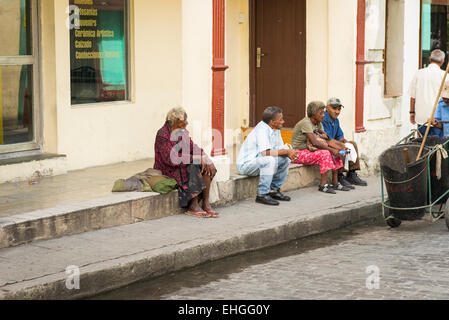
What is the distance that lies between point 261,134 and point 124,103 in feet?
7.47

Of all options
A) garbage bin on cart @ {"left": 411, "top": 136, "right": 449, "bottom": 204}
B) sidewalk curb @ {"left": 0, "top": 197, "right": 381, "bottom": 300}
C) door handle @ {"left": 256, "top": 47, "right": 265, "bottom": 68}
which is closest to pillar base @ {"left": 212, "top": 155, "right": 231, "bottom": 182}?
sidewalk curb @ {"left": 0, "top": 197, "right": 381, "bottom": 300}

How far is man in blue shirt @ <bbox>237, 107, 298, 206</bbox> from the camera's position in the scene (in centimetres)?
1118

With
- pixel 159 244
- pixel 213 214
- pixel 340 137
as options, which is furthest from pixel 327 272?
pixel 340 137

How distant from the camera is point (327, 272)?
825 centimetres

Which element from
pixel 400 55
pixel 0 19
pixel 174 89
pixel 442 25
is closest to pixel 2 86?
pixel 0 19

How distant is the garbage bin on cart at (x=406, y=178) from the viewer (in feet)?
32.2

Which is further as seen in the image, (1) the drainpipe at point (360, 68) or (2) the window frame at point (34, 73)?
(1) the drainpipe at point (360, 68)

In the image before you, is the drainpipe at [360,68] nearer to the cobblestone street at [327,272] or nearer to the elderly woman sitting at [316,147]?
the elderly woman sitting at [316,147]

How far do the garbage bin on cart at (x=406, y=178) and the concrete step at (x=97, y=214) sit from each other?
81.8 inches

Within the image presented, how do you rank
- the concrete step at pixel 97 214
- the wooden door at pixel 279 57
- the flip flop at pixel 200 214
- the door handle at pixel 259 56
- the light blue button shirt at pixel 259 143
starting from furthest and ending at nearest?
the door handle at pixel 259 56 → the wooden door at pixel 279 57 → the light blue button shirt at pixel 259 143 → the flip flop at pixel 200 214 → the concrete step at pixel 97 214

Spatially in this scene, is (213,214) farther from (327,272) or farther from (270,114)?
(327,272)

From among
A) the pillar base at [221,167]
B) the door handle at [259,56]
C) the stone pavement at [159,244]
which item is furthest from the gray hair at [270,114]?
the door handle at [259,56]

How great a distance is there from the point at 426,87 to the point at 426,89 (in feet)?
0.10
